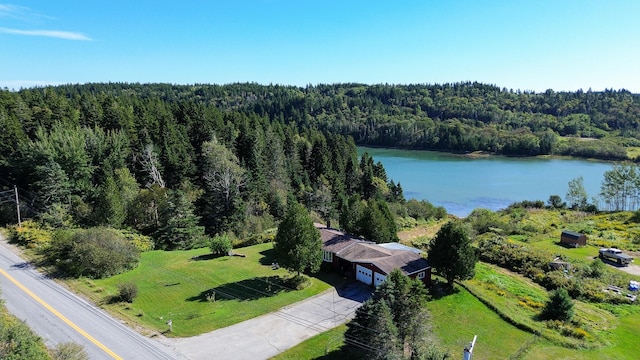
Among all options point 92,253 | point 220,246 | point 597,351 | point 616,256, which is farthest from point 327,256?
point 616,256

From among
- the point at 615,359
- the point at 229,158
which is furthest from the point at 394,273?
the point at 229,158

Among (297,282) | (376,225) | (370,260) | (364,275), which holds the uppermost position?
(376,225)

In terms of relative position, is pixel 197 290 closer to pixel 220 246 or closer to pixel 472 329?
pixel 220 246

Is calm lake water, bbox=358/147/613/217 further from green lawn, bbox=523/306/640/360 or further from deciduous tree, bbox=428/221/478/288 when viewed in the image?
green lawn, bbox=523/306/640/360

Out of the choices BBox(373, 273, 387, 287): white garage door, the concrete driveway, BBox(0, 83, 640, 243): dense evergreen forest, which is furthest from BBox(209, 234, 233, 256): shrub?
BBox(373, 273, 387, 287): white garage door

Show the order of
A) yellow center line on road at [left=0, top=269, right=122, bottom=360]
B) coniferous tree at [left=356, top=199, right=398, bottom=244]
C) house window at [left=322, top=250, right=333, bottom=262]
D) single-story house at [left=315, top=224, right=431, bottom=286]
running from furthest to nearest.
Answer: coniferous tree at [left=356, top=199, right=398, bottom=244], house window at [left=322, top=250, right=333, bottom=262], single-story house at [left=315, top=224, right=431, bottom=286], yellow center line on road at [left=0, top=269, right=122, bottom=360]

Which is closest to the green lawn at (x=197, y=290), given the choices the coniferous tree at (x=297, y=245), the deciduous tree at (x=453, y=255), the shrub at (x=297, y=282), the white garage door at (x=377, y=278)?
the shrub at (x=297, y=282)

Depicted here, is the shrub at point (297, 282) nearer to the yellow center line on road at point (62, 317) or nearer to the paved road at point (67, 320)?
the paved road at point (67, 320)
